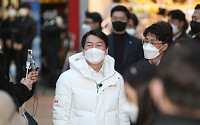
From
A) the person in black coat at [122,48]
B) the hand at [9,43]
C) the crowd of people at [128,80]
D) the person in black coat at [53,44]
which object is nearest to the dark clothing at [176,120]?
the crowd of people at [128,80]

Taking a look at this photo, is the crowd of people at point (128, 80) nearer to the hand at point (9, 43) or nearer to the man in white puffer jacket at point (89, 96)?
the man in white puffer jacket at point (89, 96)

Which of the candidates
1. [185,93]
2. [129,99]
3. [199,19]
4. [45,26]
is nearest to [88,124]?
[129,99]

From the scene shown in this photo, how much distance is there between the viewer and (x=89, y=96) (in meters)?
4.24

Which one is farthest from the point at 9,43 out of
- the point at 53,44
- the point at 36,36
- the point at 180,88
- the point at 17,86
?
A: the point at 180,88

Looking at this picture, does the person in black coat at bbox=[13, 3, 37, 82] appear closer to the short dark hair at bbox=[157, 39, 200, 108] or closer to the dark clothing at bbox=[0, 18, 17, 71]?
the dark clothing at bbox=[0, 18, 17, 71]

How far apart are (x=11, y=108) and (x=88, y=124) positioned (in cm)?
175

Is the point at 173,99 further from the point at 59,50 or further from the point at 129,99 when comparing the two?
the point at 59,50

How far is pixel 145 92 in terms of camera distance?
2.54m

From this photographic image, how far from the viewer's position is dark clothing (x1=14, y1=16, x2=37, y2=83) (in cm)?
1066

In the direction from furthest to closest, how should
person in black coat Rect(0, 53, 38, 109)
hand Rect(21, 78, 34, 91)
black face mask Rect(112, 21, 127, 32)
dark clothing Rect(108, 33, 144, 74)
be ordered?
1. black face mask Rect(112, 21, 127, 32)
2. dark clothing Rect(108, 33, 144, 74)
3. hand Rect(21, 78, 34, 91)
4. person in black coat Rect(0, 53, 38, 109)

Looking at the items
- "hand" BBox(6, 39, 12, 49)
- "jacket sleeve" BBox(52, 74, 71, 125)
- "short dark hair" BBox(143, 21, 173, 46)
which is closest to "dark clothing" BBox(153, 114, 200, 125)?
"jacket sleeve" BBox(52, 74, 71, 125)

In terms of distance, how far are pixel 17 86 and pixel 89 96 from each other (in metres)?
0.72

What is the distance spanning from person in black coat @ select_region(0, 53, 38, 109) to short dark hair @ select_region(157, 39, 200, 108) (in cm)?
217

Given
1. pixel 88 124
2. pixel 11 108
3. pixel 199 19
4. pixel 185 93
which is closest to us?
pixel 185 93
